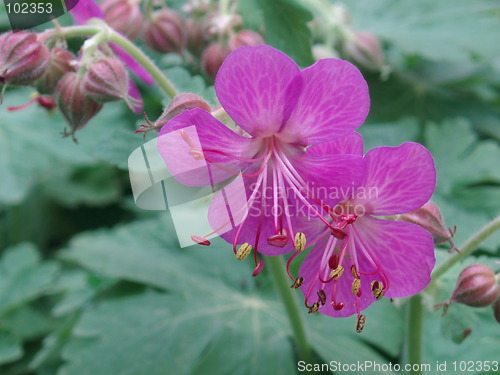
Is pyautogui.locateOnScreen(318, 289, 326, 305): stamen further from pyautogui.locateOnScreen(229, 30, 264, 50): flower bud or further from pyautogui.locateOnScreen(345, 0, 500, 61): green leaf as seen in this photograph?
pyautogui.locateOnScreen(345, 0, 500, 61): green leaf

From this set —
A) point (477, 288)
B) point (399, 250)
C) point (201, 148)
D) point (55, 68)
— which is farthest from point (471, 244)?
point (55, 68)

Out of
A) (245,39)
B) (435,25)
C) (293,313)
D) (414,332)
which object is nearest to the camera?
(414,332)

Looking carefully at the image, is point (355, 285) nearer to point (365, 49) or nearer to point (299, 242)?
point (299, 242)

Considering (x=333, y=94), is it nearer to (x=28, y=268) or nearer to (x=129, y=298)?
(x=129, y=298)

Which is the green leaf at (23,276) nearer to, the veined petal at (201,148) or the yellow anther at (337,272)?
the veined petal at (201,148)

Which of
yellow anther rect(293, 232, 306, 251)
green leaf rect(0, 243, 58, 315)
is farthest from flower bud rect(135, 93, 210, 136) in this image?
green leaf rect(0, 243, 58, 315)
